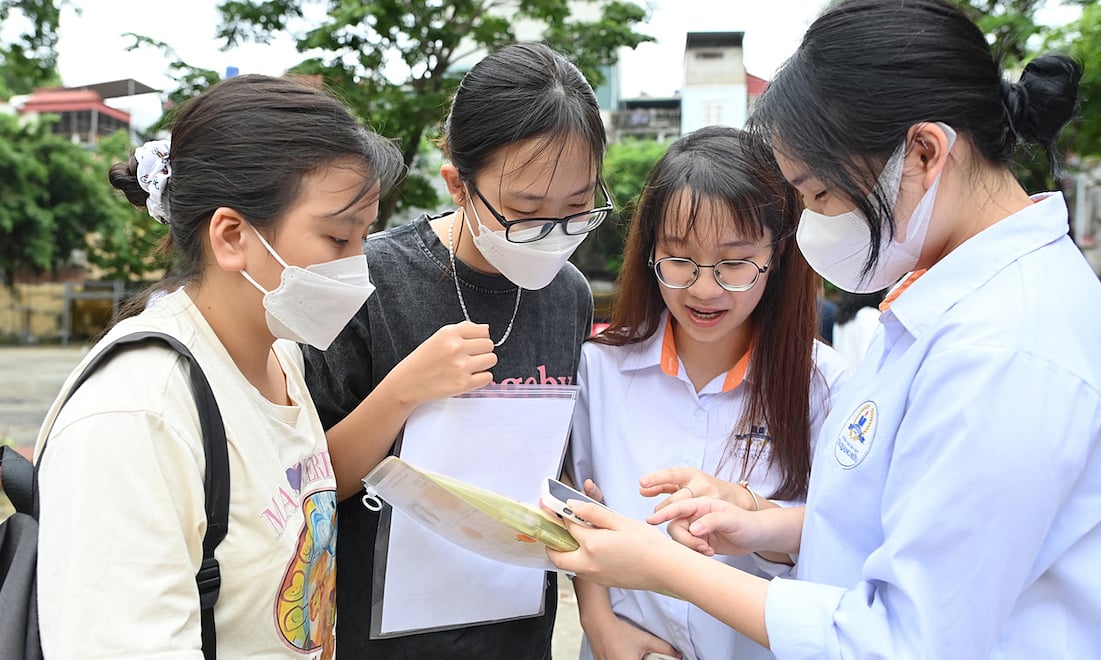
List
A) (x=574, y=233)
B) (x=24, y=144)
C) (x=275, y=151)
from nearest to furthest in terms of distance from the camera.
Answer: (x=275, y=151)
(x=574, y=233)
(x=24, y=144)

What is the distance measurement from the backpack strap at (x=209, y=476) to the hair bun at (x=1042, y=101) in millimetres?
1104

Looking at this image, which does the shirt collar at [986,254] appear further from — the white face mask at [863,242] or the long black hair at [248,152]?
the long black hair at [248,152]

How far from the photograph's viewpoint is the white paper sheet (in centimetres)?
146

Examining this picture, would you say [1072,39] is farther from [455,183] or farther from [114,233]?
[114,233]

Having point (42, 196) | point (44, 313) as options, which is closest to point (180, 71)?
point (42, 196)

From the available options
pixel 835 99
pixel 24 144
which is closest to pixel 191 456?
pixel 835 99

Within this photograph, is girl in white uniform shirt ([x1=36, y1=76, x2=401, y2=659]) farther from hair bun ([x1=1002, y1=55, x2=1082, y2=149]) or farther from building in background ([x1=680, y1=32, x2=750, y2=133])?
building in background ([x1=680, y1=32, x2=750, y2=133])

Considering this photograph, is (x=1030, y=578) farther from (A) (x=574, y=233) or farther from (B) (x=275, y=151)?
(B) (x=275, y=151)

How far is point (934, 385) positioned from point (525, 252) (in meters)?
0.79

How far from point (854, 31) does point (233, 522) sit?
103 cm

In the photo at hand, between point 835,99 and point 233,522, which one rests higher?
point 835,99

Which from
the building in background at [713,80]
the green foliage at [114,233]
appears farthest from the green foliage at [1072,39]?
the green foliage at [114,233]

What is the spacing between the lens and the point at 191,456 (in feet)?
3.37

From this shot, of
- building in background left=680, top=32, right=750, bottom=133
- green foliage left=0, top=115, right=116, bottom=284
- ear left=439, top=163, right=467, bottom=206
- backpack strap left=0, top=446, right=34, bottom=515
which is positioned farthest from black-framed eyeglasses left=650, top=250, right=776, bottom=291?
green foliage left=0, top=115, right=116, bottom=284
